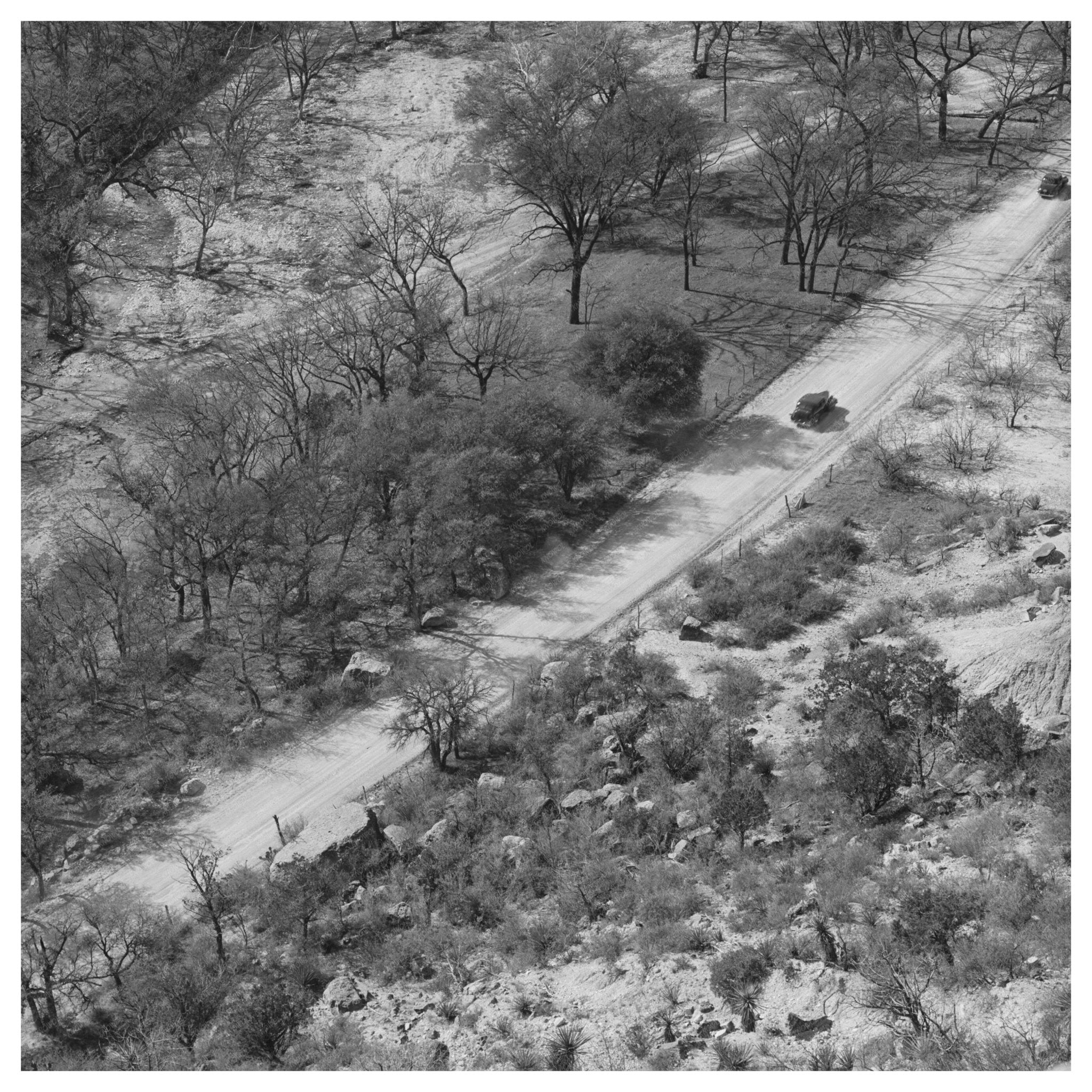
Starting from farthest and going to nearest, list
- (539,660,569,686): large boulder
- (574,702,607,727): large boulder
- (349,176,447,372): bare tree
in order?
(349,176,447,372): bare tree, (539,660,569,686): large boulder, (574,702,607,727): large boulder

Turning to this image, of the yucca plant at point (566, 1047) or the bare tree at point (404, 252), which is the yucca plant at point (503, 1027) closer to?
the yucca plant at point (566, 1047)

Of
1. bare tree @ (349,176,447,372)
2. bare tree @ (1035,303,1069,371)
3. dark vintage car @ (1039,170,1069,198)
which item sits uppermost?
dark vintage car @ (1039,170,1069,198)

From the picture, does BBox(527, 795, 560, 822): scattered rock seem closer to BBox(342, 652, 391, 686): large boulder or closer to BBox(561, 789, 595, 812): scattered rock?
BBox(561, 789, 595, 812): scattered rock

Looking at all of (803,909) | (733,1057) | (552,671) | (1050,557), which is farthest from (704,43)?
(733,1057)

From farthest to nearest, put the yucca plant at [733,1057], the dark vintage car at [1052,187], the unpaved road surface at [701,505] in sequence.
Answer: the dark vintage car at [1052,187], the unpaved road surface at [701,505], the yucca plant at [733,1057]

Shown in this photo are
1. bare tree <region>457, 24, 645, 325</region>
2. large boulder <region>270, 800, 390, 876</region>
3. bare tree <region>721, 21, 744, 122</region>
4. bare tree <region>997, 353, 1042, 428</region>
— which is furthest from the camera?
bare tree <region>721, 21, 744, 122</region>

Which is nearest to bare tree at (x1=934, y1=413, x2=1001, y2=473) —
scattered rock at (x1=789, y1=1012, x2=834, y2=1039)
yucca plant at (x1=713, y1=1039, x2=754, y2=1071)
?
scattered rock at (x1=789, y1=1012, x2=834, y2=1039)

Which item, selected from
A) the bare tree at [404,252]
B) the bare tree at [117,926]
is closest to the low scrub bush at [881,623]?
the bare tree at [117,926]
